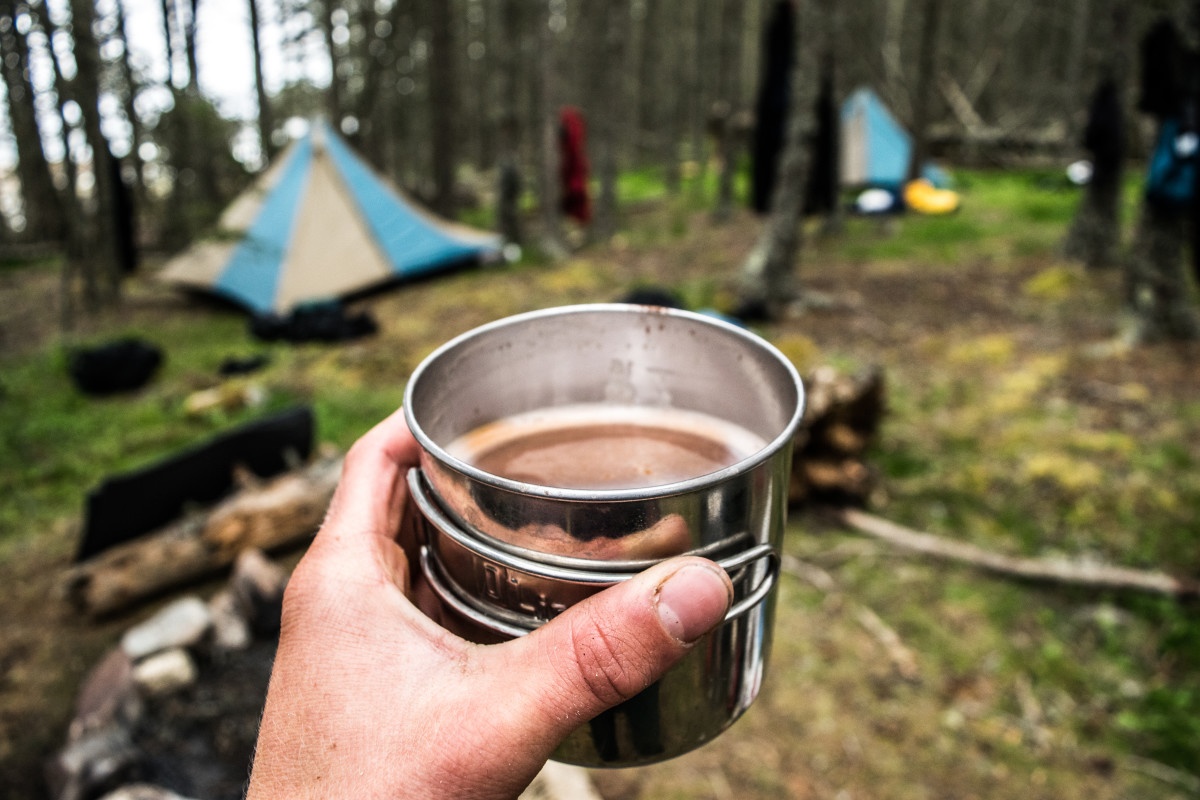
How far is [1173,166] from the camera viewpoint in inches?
203

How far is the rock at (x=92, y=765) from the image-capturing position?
2682 mm

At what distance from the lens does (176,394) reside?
Result: 672 cm

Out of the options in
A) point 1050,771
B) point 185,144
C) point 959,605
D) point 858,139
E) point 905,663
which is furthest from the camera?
point 858,139

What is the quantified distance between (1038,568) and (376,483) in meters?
3.67

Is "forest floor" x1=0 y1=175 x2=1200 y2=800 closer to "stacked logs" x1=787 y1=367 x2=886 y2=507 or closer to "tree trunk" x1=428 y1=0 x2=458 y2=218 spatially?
"stacked logs" x1=787 y1=367 x2=886 y2=507

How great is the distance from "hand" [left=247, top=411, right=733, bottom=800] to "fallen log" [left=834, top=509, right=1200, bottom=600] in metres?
3.53

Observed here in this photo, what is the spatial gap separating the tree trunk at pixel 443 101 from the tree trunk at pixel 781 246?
5897mm

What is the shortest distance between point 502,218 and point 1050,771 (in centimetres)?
926

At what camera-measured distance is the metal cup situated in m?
0.92

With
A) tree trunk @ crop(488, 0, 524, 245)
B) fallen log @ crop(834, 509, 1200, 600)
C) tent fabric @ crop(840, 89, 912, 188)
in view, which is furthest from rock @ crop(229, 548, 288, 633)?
tent fabric @ crop(840, 89, 912, 188)

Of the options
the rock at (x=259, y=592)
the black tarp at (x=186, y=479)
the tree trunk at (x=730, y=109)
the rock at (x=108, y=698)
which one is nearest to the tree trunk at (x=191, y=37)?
the tree trunk at (x=730, y=109)

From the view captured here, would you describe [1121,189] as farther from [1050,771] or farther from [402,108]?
[402,108]

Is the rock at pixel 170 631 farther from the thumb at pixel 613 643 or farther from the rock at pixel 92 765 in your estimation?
the thumb at pixel 613 643

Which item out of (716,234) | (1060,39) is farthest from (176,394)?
(1060,39)
